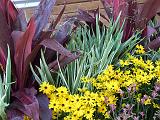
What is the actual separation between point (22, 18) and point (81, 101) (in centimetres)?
58

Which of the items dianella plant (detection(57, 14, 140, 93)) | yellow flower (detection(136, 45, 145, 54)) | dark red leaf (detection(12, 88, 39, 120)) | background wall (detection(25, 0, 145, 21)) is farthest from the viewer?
background wall (detection(25, 0, 145, 21))

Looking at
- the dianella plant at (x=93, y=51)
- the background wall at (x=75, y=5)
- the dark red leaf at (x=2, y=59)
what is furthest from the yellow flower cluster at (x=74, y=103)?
the background wall at (x=75, y=5)

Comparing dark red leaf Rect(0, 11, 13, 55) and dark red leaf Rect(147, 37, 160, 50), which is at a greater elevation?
dark red leaf Rect(0, 11, 13, 55)

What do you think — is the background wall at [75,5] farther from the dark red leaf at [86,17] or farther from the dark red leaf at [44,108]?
the dark red leaf at [44,108]

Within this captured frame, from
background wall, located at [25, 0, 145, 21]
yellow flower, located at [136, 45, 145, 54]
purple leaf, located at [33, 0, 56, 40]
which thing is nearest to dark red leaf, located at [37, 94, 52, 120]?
purple leaf, located at [33, 0, 56, 40]

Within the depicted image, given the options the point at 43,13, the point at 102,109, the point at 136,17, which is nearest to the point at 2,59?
the point at 43,13

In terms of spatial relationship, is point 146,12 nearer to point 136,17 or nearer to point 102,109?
point 136,17

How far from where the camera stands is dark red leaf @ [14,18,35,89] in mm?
1543

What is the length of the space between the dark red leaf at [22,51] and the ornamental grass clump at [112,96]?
0.14 meters

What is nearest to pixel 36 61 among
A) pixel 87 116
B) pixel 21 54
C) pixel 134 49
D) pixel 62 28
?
pixel 21 54

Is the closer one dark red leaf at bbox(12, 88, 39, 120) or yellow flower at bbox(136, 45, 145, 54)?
dark red leaf at bbox(12, 88, 39, 120)

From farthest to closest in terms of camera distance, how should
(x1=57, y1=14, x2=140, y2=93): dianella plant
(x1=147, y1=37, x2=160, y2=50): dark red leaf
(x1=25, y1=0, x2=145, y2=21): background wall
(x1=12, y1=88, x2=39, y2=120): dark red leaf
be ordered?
1. (x1=25, y1=0, x2=145, y2=21): background wall
2. (x1=147, y1=37, x2=160, y2=50): dark red leaf
3. (x1=57, y1=14, x2=140, y2=93): dianella plant
4. (x1=12, y1=88, x2=39, y2=120): dark red leaf

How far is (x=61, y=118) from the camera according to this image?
1.63 meters

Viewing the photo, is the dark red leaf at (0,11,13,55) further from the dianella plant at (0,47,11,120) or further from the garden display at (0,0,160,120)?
the dianella plant at (0,47,11,120)
